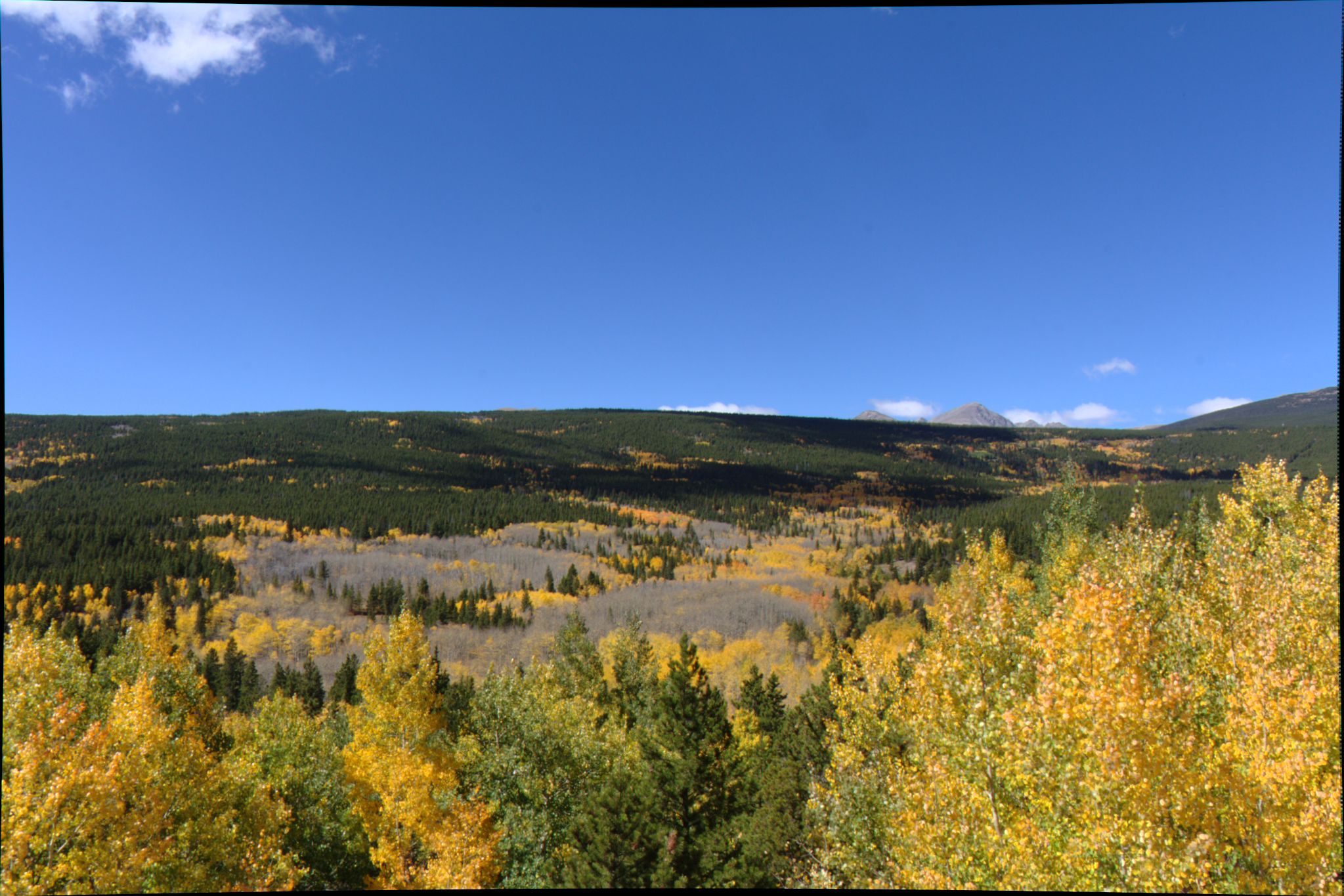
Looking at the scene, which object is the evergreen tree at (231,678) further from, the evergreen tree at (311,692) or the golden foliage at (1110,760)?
the golden foliage at (1110,760)

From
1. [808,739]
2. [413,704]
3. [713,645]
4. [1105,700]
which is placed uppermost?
[1105,700]

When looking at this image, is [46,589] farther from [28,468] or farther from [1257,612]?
[1257,612]

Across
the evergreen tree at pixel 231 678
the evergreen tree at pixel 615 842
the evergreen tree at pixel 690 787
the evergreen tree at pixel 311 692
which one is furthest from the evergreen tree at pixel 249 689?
the evergreen tree at pixel 690 787

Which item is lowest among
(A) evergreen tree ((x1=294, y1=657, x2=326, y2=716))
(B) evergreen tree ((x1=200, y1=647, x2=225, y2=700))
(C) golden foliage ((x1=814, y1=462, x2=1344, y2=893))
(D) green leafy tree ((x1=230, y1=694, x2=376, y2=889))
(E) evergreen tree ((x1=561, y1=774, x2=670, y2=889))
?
(A) evergreen tree ((x1=294, y1=657, x2=326, y2=716))

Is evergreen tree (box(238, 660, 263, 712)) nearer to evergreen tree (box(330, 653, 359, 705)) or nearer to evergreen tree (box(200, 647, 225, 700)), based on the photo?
evergreen tree (box(200, 647, 225, 700))

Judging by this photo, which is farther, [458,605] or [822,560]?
[822,560]

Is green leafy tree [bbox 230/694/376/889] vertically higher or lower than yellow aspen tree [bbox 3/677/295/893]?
lower

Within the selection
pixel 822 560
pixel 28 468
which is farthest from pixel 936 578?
pixel 28 468

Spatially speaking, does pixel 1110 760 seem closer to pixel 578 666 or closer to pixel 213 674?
pixel 578 666

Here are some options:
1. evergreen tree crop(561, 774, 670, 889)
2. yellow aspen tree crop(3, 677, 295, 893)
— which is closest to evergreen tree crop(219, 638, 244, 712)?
yellow aspen tree crop(3, 677, 295, 893)

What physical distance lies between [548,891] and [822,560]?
12772cm

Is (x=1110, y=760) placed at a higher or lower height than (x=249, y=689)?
higher

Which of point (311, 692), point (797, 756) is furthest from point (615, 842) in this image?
point (311, 692)

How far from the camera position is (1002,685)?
1939cm
